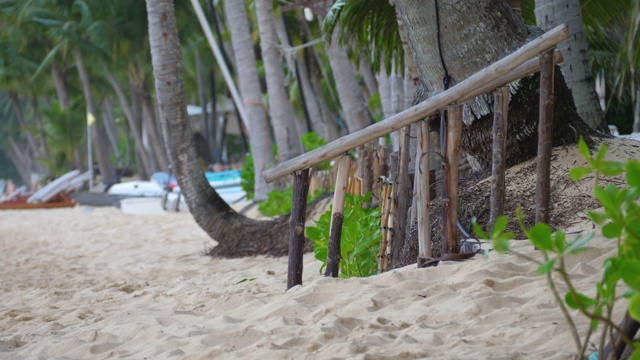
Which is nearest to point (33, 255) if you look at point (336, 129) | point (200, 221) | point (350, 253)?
point (200, 221)

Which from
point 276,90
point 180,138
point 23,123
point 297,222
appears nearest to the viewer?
point 297,222

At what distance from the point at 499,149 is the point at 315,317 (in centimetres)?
144

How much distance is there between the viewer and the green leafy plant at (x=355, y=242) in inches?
212

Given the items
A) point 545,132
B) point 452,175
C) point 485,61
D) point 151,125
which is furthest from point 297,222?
point 151,125

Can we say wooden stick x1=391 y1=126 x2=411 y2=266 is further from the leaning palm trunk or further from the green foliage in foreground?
the leaning palm trunk

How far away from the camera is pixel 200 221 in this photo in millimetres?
9453

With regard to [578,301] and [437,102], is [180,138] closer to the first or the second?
[437,102]

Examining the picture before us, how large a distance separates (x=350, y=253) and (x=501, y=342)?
7.46 ft

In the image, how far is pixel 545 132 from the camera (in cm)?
445

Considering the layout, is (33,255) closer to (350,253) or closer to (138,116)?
(350,253)

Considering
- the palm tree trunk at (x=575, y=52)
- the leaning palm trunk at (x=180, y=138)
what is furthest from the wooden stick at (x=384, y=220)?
the leaning palm trunk at (x=180, y=138)

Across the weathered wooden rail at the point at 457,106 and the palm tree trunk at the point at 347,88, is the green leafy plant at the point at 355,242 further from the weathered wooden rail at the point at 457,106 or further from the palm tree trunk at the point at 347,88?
the palm tree trunk at the point at 347,88

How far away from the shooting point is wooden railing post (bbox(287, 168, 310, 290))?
16.3 feet

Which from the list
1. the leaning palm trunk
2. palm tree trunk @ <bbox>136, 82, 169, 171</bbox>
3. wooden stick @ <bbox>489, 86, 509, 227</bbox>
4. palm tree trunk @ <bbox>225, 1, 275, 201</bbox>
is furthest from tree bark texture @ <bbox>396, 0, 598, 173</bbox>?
palm tree trunk @ <bbox>136, 82, 169, 171</bbox>
